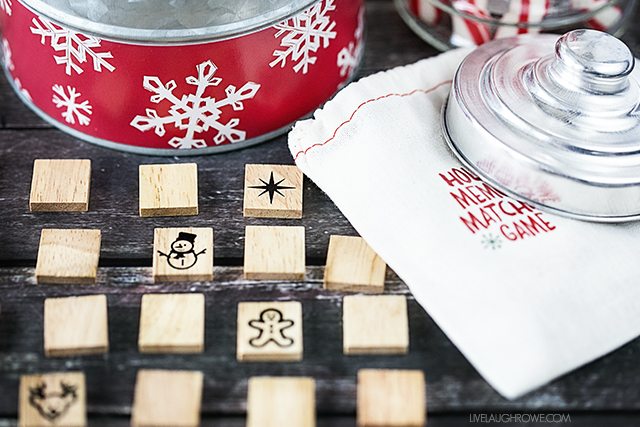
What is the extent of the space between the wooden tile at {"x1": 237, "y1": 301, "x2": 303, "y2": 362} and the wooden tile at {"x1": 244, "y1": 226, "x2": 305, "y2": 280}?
0.03 m

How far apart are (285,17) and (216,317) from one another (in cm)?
28

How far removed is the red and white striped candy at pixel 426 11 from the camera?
1049 mm

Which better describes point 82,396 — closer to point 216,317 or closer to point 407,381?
point 216,317

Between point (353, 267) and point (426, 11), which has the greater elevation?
point (426, 11)

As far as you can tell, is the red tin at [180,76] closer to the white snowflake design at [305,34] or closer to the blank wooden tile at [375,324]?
the white snowflake design at [305,34]

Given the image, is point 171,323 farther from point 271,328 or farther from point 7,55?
point 7,55

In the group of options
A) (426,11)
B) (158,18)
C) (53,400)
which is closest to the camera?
(53,400)

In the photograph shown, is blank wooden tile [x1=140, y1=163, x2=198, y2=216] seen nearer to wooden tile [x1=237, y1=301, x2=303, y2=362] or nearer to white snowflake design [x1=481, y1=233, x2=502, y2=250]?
wooden tile [x1=237, y1=301, x2=303, y2=362]

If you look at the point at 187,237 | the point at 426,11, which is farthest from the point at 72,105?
the point at 426,11

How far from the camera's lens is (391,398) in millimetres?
694

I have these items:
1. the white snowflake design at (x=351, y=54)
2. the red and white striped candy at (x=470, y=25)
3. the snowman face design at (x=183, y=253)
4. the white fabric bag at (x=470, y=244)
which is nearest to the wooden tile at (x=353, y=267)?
the white fabric bag at (x=470, y=244)

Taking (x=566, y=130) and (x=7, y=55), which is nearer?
(x=566, y=130)

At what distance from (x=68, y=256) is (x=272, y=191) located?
195 millimetres

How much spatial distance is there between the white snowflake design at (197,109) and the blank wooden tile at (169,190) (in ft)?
0.13
